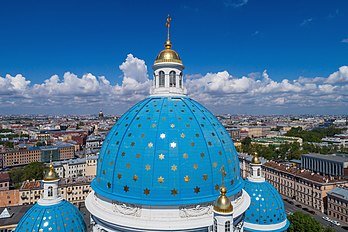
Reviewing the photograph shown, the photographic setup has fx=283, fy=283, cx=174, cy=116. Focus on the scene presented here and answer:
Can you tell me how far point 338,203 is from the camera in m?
42.0

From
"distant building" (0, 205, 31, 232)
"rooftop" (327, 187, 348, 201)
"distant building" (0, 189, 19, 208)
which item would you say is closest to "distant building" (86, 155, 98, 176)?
"distant building" (0, 189, 19, 208)

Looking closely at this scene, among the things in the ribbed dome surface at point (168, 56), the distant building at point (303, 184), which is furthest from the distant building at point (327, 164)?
the ribbed dome surface at point (168, 56)

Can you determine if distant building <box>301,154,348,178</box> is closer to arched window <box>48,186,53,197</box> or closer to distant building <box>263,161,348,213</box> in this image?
distant building <box>263,161,348,213</box>

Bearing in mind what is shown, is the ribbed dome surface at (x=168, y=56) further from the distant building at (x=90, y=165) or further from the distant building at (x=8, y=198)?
the distant building at (x=90, y=165)

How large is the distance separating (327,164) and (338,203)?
23.0 metres

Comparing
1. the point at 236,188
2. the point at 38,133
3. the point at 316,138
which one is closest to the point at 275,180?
the point at 236,188

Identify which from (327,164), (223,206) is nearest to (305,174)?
(327,164)

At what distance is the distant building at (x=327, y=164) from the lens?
5847cm

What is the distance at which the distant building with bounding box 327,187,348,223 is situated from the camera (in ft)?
134

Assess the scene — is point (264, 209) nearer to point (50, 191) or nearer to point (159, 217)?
point (159, 217)

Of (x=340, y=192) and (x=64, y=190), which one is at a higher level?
(x=340, y=192)

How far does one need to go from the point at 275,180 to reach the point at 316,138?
67.8 metres

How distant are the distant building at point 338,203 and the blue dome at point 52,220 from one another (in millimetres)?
38121

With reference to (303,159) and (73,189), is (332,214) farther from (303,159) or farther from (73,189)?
(73,189)
